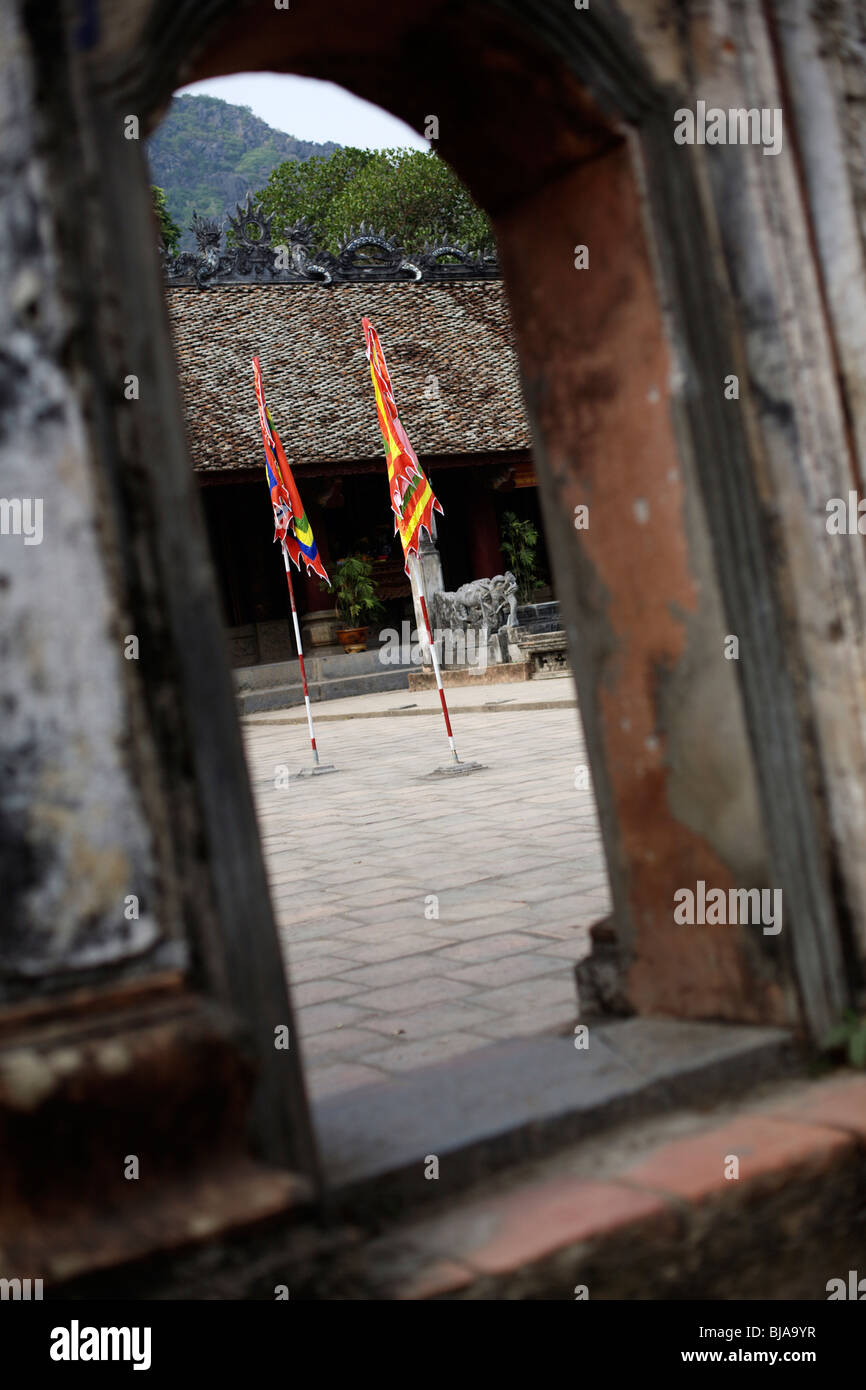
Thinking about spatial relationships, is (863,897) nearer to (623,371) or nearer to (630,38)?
(623,371)

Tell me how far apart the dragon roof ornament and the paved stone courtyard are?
17.5 metres

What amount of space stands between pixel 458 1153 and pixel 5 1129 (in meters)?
A: 0.73

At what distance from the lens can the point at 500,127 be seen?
2521mm

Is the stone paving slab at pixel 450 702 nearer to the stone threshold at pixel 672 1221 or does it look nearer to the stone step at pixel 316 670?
the stone step at pixel 316 670

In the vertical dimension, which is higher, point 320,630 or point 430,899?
point 320,630

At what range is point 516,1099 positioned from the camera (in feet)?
7.38

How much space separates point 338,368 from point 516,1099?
895 inches

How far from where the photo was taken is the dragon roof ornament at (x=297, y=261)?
2488 centimetres

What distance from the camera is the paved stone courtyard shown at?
Result: 3.06 m

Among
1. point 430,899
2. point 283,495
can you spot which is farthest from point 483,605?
point 430,899

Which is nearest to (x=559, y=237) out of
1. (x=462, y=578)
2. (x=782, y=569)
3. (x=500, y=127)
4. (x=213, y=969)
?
(x=500, y=127)

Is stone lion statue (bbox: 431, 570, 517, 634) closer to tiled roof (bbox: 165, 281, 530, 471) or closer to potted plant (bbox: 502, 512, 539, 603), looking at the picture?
tiled roof (bbox: 165, 281, 530, 471)

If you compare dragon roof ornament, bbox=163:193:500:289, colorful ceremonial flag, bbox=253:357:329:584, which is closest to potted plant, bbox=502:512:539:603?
dragon roof ornament, bbox=163:193:500:289

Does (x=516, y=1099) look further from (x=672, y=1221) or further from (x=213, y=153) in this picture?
(x=213, y=153)
